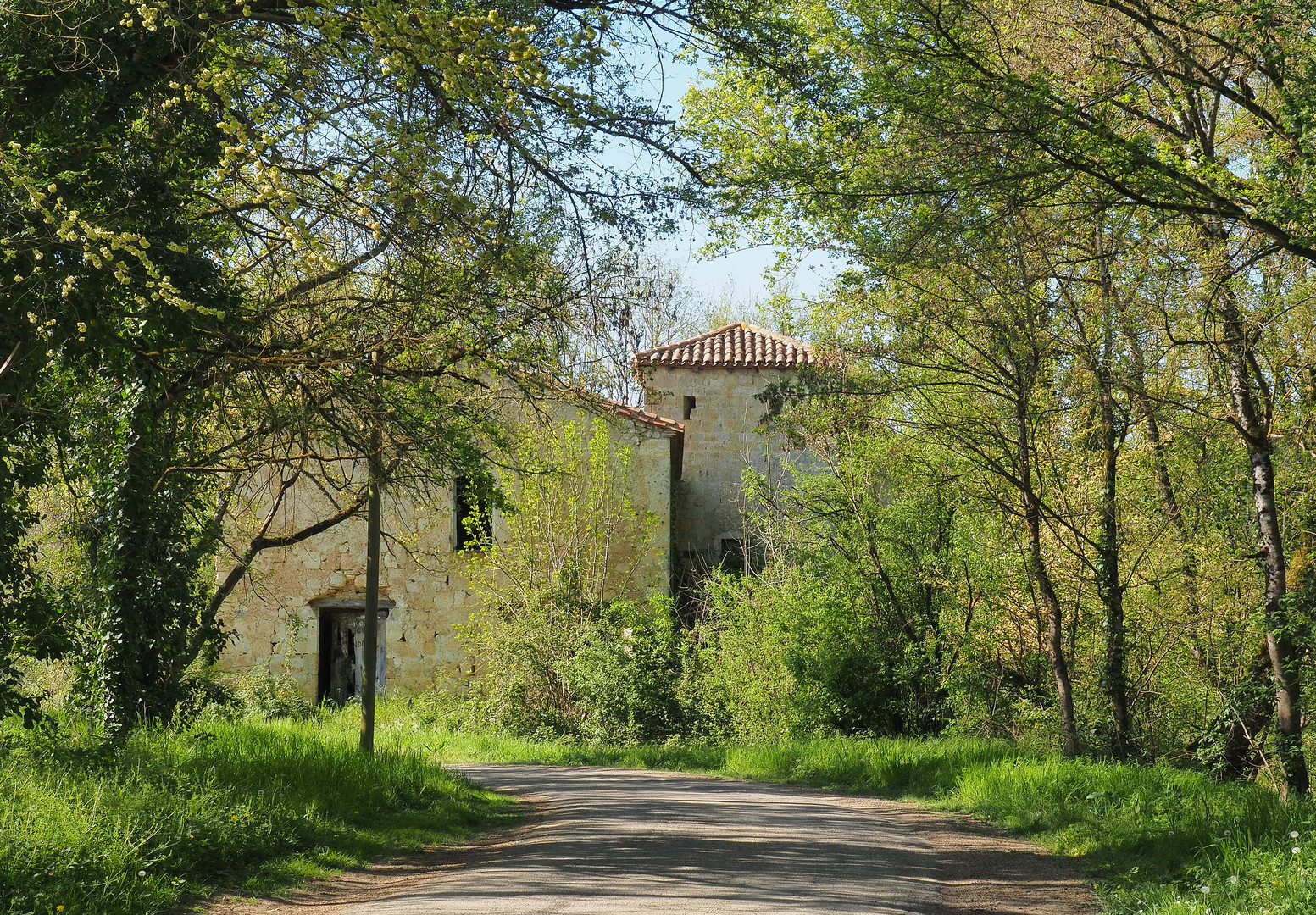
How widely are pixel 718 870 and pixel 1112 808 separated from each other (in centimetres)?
355

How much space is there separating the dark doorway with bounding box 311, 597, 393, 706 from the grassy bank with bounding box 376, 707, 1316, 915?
6.40m

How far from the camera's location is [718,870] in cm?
723

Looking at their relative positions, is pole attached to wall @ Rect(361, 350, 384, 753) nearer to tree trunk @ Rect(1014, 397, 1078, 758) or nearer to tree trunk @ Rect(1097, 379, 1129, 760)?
tree trunk @ Rect(1014, 397, 1078, 758)

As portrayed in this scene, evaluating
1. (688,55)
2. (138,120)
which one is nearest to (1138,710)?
(688,55)

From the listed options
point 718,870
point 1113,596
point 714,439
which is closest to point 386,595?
point 714,439

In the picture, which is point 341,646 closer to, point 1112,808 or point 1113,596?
point 1113,596

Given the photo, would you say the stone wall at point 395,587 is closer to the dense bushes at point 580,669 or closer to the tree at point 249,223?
the dense bushes at point 580,669

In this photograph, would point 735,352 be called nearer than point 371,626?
No

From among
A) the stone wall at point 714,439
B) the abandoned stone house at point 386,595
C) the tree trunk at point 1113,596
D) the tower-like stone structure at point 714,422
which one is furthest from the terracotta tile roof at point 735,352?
the tree trunk at point 1113,596

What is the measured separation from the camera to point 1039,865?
25.5 ft

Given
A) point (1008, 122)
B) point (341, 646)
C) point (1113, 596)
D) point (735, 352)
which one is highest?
point (735, 352)

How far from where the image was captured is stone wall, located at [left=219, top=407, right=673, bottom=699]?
22.2m

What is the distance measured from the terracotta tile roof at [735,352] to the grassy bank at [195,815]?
1593 cm

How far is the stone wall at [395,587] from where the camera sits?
22156mm
